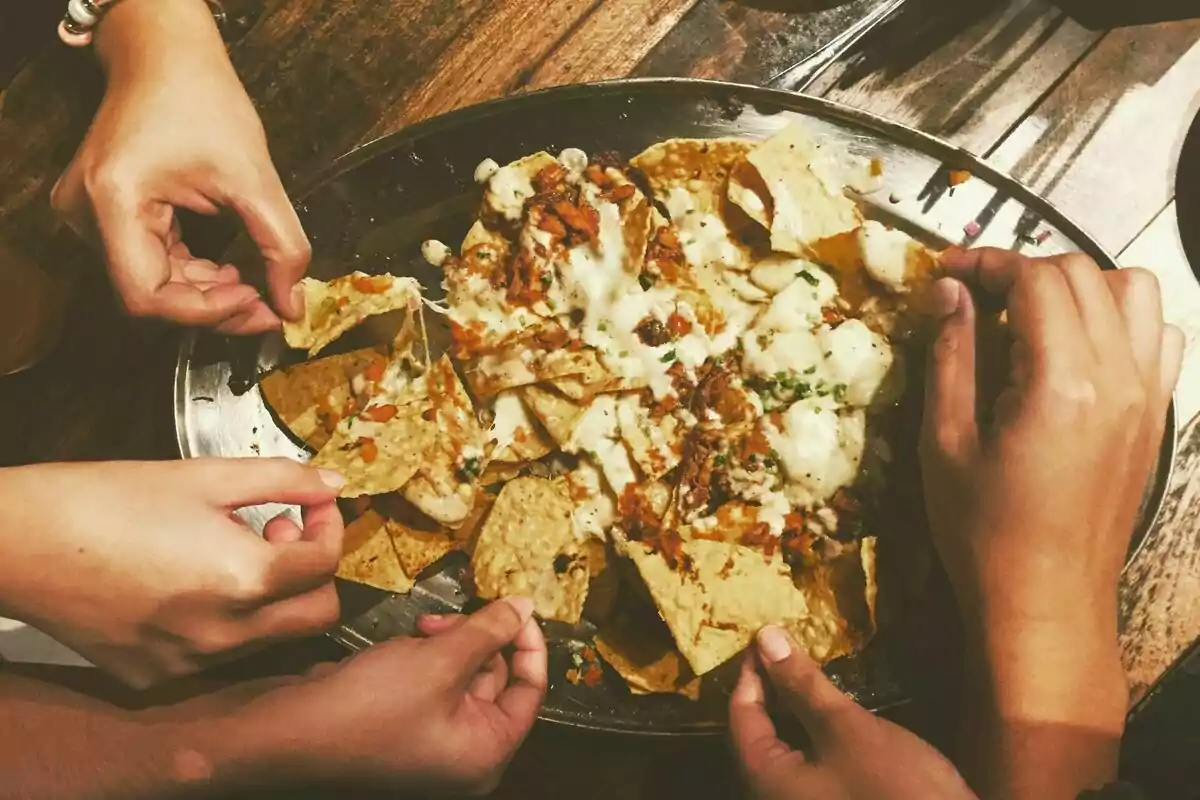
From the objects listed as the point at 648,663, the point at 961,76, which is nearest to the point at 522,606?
the point at 648,663

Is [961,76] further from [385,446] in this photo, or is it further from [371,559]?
[371,559]

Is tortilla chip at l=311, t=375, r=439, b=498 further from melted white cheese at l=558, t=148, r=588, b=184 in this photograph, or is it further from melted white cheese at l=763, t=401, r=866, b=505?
melted white cheese at l=763, t=401, r=866, b=505

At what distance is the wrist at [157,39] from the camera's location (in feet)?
3.38

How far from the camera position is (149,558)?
0.82 meters

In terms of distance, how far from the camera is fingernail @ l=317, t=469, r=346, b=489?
93cm

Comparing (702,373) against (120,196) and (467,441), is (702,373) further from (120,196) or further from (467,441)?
(120,196)

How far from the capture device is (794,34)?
4.28 ft

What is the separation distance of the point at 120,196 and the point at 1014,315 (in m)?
1.05

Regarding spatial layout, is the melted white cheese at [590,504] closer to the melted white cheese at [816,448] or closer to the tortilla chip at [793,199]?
the melted white cheese at [816,448]

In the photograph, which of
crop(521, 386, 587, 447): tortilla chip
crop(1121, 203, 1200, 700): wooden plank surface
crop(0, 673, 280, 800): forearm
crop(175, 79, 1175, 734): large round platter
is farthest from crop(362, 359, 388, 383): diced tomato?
crop(1121, 203, 1200, 700): wooden plank surface

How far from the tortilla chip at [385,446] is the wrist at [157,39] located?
1.58ft

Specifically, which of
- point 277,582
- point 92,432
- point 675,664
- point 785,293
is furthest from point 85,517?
point 785,293

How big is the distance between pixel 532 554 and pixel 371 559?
0.71ft

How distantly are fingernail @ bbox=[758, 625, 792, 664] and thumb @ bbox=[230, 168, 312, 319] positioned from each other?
75 cm
